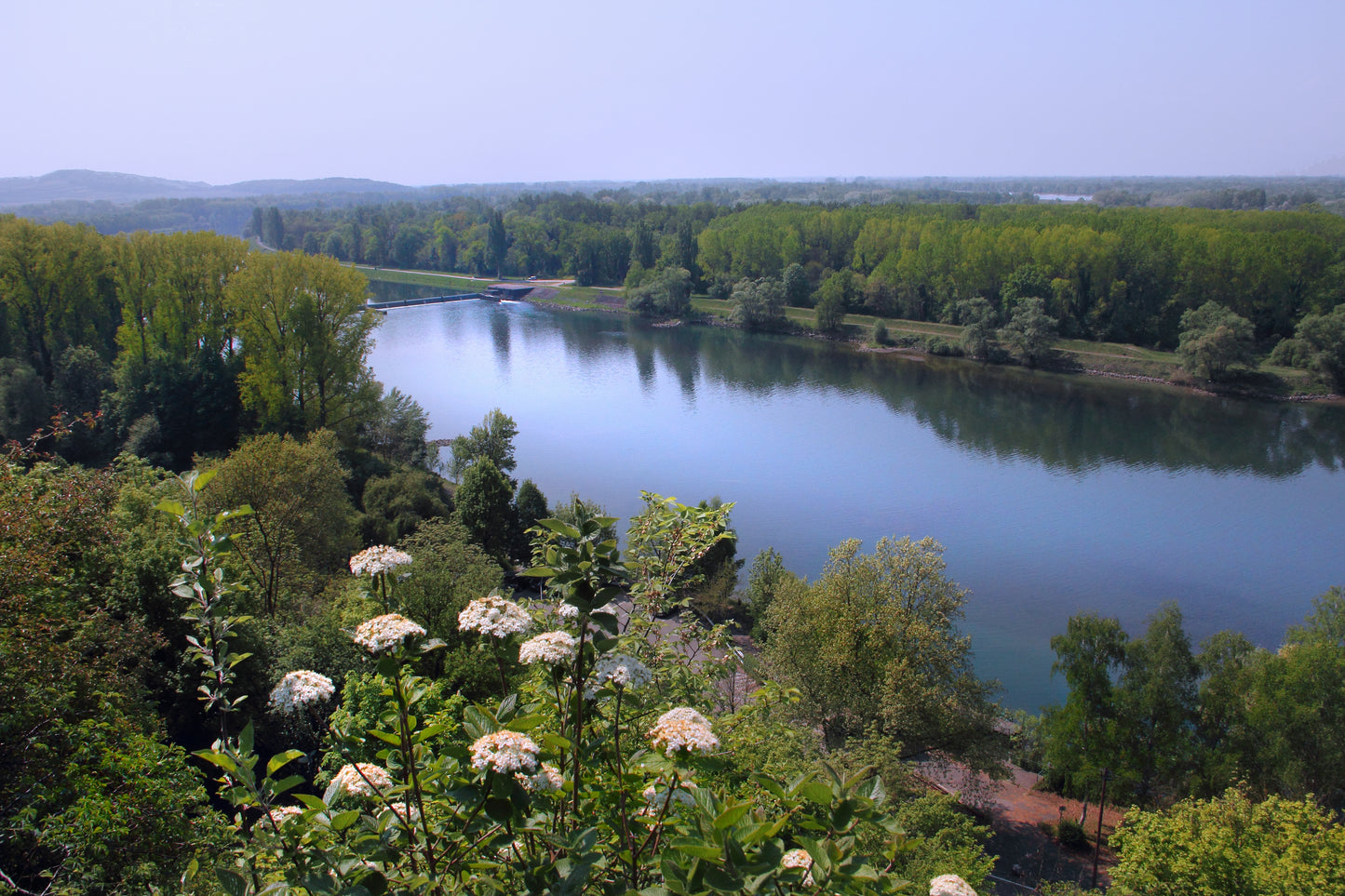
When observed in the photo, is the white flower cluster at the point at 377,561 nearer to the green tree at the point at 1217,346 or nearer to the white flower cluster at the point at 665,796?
the white flower cluster at the point at 665,796

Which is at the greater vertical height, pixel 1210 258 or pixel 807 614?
pixel 1210 258

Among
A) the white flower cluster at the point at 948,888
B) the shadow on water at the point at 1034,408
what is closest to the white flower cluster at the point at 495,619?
the white flower cluster at the point at 948,888

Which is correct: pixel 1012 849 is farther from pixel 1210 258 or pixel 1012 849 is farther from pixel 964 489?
pixel 1210 258

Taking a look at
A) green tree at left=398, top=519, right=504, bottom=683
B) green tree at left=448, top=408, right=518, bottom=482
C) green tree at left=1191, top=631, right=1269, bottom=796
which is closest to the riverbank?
green tree at left=448, top=408, right=518, bottom=482

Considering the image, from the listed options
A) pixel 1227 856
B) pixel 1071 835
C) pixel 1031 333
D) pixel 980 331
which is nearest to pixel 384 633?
pixel 1227 856

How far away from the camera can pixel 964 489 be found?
25.5 m

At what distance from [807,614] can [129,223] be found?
12293 centimetres

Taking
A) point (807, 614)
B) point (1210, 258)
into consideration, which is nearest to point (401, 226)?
point (1210, 258)

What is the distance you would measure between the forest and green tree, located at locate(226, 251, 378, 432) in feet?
0.30

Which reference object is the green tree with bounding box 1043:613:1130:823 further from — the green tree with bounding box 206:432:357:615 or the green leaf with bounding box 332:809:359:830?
the green leaf with bounding box 332:809:359:830

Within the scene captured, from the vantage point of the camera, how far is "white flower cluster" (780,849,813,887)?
6.95ft

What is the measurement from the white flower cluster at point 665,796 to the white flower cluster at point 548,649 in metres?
0.51

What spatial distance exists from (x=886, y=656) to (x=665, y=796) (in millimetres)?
10474

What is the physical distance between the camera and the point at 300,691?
2699 mm
